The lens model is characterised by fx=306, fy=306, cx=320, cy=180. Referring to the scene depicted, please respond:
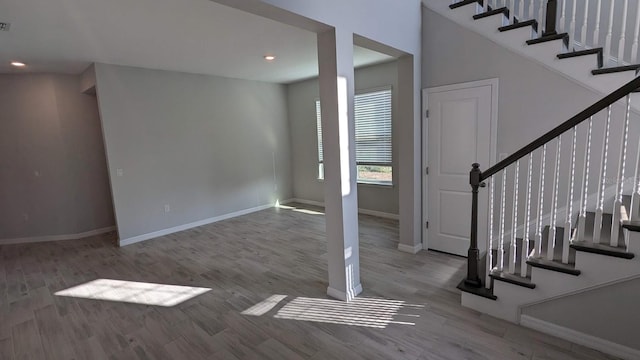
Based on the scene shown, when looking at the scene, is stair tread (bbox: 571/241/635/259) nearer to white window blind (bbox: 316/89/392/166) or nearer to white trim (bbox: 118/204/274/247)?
white window blind (bbox: 316/89/392/166)

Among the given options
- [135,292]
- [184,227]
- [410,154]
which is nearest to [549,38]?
[410,154]

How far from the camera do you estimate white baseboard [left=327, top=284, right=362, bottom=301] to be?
9.10 feet

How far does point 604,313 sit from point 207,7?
148 inches

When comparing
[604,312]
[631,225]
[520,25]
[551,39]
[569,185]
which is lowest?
[604,312]

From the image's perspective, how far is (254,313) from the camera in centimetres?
265

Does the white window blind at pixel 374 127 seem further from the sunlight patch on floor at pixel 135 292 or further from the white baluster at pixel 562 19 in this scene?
the sunlight patch on floor at pixel 135 292

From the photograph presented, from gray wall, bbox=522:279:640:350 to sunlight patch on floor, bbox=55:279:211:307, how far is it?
9.90ft

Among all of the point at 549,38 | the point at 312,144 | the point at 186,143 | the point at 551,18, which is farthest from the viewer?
the point at 312,144

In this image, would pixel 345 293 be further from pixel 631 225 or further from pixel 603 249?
pixel 631 225

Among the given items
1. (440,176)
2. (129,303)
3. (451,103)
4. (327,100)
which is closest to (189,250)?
(129,303)

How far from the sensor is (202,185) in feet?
18.0

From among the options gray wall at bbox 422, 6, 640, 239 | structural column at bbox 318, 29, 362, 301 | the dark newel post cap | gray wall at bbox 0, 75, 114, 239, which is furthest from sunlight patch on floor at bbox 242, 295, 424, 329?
gray wall at bbox 0, 75, 114, 239

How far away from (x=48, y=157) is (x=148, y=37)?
3161 millimetres

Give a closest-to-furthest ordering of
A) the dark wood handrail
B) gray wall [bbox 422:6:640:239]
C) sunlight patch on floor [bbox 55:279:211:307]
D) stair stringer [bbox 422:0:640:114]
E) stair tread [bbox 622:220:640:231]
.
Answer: the dark wood handrail, stair tread [bbox 622:220:640:231], stair stringer [bbox 422:0:640:114], gray wall [bbox 422:6:640:239], sunlight patch on floor [bbox 55:279:211:307]
